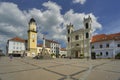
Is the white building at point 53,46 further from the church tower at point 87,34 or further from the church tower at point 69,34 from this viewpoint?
the church tower at point 87,34

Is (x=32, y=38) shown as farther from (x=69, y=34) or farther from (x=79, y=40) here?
(x=79, y=40)

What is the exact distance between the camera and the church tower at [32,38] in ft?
246

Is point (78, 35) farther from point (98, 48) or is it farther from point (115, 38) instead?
point (115, 38)

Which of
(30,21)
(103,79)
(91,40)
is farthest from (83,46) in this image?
(103,79)

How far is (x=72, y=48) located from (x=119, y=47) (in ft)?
80.0

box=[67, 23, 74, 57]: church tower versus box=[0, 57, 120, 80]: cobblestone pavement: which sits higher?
box=[67, 23, 74, 57]: church tower

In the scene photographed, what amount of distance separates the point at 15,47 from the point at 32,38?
1427cm

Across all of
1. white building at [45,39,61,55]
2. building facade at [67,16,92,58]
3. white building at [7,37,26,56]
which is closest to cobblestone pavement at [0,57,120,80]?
building facade at [67,16,92,58]

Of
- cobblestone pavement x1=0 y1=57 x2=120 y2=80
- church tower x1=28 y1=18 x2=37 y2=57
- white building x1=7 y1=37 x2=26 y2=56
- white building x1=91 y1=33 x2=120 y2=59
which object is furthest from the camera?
white building x1=7 y1=37 x2=26 y2=56

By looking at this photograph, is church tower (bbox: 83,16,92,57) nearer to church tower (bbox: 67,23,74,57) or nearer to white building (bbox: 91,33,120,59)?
white building (bbox: 91,33,120,59)

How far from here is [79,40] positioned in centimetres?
5997

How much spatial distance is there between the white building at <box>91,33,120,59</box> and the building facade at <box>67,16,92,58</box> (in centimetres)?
312

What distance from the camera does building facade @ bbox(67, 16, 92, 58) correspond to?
55.9m

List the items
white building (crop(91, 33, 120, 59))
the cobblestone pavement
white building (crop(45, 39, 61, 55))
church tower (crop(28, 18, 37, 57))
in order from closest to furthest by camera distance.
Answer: the cobblestone pavement
white building (crop(91, 33, 120, 59))
church tower (crop(28, 18, 37, 57))
white building (crop(45, 39, 61, 55))
